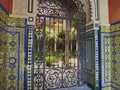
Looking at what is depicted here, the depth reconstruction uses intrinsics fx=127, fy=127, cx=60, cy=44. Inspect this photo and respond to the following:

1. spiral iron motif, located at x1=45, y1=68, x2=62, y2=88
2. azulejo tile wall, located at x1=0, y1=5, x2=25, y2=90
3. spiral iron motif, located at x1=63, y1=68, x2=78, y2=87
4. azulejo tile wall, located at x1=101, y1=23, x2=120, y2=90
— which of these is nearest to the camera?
azulejo tile wall, located at x1=0, y1=5, x2=25, y2=90

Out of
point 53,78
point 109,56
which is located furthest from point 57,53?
point 109,56

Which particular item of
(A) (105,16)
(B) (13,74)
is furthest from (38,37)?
(A) (105,16)

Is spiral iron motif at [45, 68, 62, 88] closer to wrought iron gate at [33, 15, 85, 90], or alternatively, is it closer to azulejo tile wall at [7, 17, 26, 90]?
wrought iron gate at [33, 15, 85, 90]

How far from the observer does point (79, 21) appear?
118 inches

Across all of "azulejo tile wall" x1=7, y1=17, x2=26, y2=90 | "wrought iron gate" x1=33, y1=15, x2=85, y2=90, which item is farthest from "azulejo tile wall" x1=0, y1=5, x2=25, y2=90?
"wrought iron gate" x1=33, y1=15, x2=85, y2=90

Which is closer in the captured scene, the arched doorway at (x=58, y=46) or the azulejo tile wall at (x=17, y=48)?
the azulejo tile wall at (x=17, y=48)

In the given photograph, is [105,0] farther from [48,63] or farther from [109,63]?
[48,63]

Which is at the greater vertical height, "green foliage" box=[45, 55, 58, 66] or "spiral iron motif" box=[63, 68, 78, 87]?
"green foliage" box=[45, 55, 58, 66]

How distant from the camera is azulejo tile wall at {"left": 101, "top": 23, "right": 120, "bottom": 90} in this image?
2537mm

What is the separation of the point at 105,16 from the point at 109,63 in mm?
1006

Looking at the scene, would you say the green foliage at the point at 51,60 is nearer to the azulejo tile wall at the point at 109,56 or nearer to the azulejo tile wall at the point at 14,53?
the azulejo tile wall at the point at 14,53

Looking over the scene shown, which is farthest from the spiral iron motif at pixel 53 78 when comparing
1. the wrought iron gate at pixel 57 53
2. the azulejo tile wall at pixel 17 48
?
the azulejo tile wall at pixel 17 48

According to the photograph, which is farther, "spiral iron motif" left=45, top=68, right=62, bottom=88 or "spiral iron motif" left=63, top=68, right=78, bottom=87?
"spiral iron motif" left=63, top=68, right=78, bottom=87

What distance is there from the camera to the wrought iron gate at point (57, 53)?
102 inches
